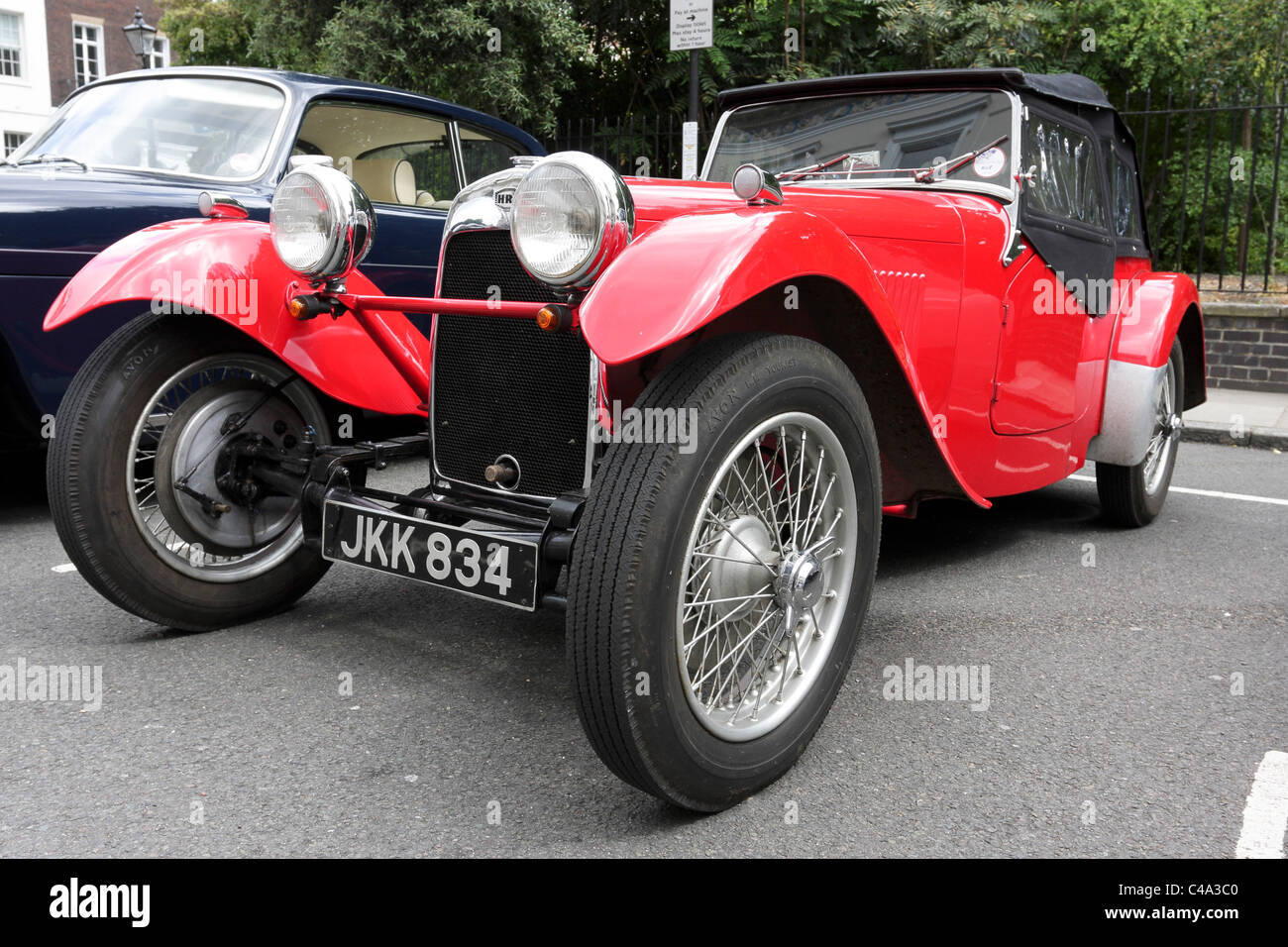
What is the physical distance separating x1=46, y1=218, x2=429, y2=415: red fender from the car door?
1.93 meters

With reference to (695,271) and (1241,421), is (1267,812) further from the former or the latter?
(1241,421)

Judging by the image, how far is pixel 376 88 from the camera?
5.22 meters

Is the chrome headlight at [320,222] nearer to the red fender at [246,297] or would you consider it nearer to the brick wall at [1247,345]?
the red fender at [246,297]

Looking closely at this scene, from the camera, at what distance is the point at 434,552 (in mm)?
2447

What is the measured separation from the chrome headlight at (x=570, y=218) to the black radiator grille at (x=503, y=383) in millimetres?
334

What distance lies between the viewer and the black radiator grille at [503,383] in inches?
104

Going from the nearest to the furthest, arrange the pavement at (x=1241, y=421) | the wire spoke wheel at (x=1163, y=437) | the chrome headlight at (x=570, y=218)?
the chrome headlight at (x=570, y=218) → the wire spoke wheel at (x=1163, y=437) → the pavement at (x=1241, y=421)

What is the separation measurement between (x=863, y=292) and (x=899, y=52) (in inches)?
418

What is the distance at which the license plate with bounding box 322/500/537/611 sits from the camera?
231cm

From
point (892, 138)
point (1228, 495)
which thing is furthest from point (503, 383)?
point (1228, 495)

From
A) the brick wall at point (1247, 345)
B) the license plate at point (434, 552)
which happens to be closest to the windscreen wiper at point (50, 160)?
the license plate at point (434, 552)

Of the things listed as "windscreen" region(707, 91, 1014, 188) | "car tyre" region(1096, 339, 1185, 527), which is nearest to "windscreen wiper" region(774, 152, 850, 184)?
"windscreen" region(707, 91, 1014, 188)

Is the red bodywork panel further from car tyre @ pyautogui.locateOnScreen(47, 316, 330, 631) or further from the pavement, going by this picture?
the pavement

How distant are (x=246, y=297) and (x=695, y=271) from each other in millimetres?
1518
